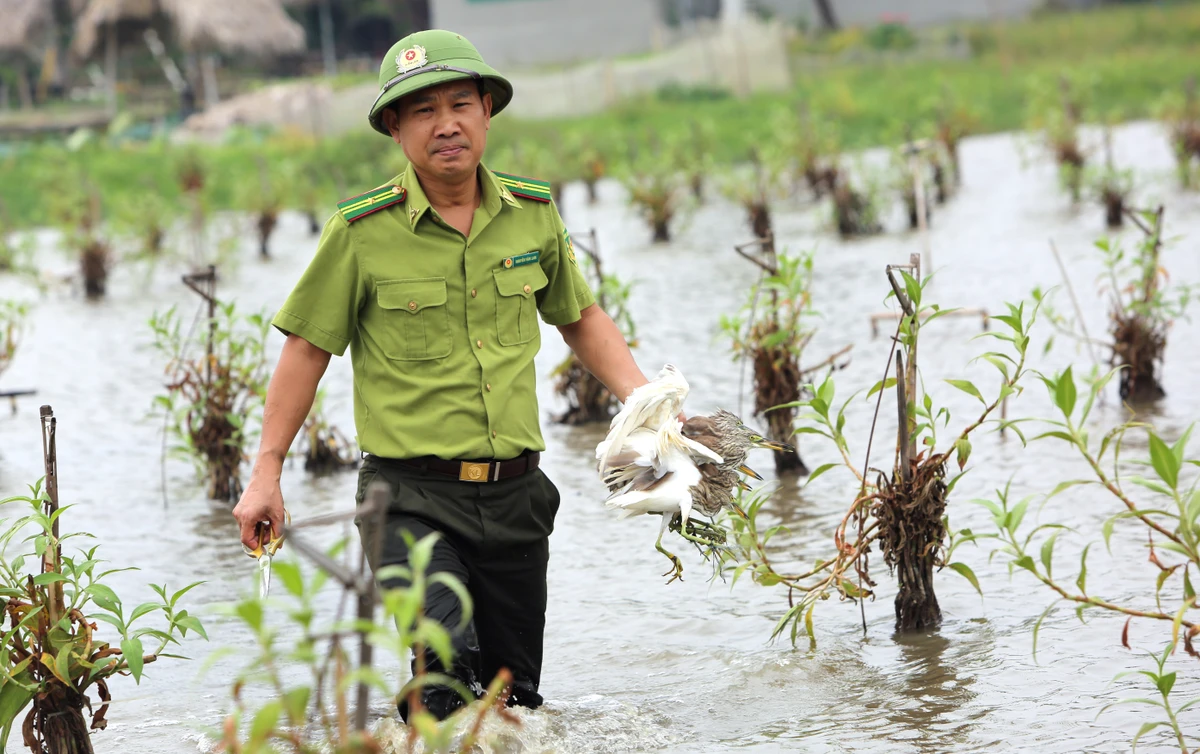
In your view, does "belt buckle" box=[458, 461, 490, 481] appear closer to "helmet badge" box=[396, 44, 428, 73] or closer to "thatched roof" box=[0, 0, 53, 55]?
"helmet badge" box=[396, 44, 428, 73]

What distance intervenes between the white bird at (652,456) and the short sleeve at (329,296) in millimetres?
616

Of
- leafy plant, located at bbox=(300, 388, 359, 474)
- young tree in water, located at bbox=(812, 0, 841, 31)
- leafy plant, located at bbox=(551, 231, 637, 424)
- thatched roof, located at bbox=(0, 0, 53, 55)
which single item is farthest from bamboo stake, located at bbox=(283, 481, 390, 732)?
young tree in water, located at bbox=(812, 0, 841, 31)

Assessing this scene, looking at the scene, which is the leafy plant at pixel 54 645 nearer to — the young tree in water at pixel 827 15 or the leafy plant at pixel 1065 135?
the leafy plant at pixel 1065 135

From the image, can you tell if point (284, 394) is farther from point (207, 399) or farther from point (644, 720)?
point (207, 399)

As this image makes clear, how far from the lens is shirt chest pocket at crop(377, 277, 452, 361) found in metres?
3.10

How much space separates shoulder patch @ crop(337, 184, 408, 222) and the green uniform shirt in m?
0.01

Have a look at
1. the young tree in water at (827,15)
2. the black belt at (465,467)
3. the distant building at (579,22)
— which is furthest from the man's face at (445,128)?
the young tree in water at (827,15)

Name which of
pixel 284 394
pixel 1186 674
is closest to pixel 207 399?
pixel 284 394

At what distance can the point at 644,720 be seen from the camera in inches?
139

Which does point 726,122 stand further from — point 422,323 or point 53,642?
point 53,642

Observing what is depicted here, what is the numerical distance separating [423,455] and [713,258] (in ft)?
30.8

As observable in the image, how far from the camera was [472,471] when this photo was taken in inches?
122

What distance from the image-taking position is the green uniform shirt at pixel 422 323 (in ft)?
10.1

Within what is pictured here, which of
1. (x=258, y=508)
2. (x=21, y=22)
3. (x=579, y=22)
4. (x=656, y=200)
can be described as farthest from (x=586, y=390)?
(x=21, y=22)
